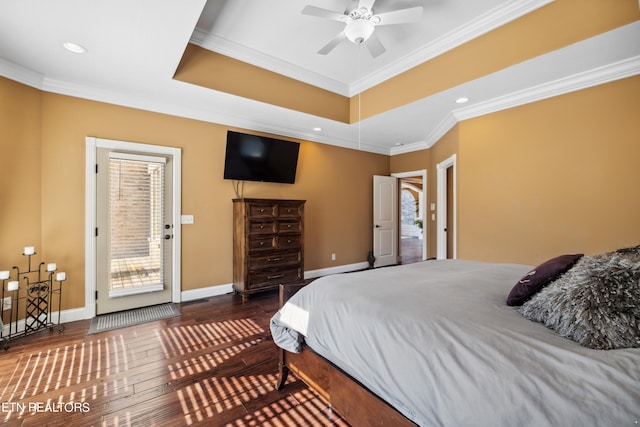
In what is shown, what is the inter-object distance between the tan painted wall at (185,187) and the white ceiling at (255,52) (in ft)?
0.72

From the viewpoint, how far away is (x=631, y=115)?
2559 mm

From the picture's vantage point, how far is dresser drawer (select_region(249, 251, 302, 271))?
12.8ft

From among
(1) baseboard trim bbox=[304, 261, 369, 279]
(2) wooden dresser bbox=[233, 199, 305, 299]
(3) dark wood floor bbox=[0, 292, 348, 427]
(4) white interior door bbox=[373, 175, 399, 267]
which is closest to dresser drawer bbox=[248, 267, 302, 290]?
(2) wooden dresser bbox=[233, 199, 305, 299]

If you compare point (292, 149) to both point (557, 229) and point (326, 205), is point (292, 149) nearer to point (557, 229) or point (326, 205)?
point (326, 205)

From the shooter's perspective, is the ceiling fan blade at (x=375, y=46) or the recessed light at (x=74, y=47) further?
the ceiling fan blade at (x=375, y=46)

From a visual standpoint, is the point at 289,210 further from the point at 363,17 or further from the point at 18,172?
the point at 18,172

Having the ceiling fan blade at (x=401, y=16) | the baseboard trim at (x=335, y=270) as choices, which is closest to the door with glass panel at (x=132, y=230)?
the baseboard trim at (x=335, y=270)

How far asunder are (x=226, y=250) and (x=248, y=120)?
6.46 feet

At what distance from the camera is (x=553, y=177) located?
304cm

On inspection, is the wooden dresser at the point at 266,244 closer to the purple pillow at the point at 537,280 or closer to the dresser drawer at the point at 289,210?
the dresser drawer at the point at 289,210

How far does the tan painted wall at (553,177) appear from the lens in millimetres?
2609

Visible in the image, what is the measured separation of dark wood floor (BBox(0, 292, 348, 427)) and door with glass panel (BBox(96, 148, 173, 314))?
532 millimetres

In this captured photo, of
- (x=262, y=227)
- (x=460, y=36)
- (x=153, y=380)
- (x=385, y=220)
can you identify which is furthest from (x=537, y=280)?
(x=385, y=220)

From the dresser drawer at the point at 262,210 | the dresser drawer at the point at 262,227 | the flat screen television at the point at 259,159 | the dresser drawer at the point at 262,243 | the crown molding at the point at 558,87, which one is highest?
the crown molding at the point at 558,87
